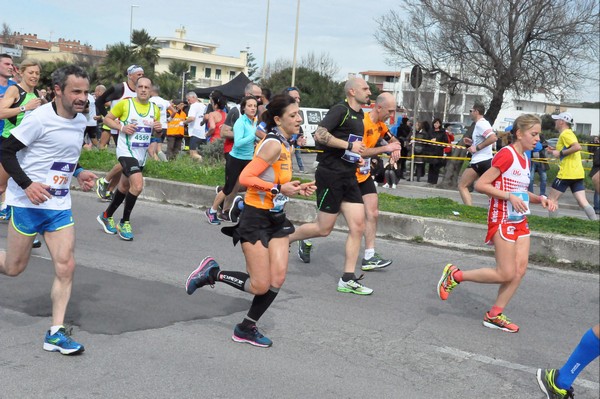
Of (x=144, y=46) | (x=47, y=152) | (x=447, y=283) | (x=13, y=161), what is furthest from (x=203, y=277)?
(x=144, y=46)

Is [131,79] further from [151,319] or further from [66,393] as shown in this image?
[66,393]

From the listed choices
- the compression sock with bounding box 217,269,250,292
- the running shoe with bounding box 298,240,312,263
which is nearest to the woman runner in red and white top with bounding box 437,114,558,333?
the compression sock with bounding box 217,269,250,292

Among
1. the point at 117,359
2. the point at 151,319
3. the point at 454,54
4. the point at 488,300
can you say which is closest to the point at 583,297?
the point at 488,300

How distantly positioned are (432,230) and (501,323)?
368 centimetres

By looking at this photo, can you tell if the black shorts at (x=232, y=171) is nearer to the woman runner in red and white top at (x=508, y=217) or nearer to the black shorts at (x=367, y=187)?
the black shorts at (x=367, y=187)

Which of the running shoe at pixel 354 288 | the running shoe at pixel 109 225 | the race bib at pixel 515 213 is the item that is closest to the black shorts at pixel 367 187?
the running shoe at pixel 354 288

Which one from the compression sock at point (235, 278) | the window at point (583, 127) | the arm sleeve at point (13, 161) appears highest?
the window at point (583, 127)

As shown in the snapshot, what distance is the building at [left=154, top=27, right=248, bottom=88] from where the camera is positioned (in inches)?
3863

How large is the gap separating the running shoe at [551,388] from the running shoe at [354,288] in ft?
8.93

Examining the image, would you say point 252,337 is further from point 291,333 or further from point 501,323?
point 501,323

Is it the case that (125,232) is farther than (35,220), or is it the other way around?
(125,232)

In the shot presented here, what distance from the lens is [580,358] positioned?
482 centimetres

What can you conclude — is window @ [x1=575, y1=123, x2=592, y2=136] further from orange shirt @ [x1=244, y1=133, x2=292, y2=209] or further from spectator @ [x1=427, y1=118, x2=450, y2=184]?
orange shirt @ [x1=244, y1=133, x2=292, y2=209]

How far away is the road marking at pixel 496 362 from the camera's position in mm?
5426
